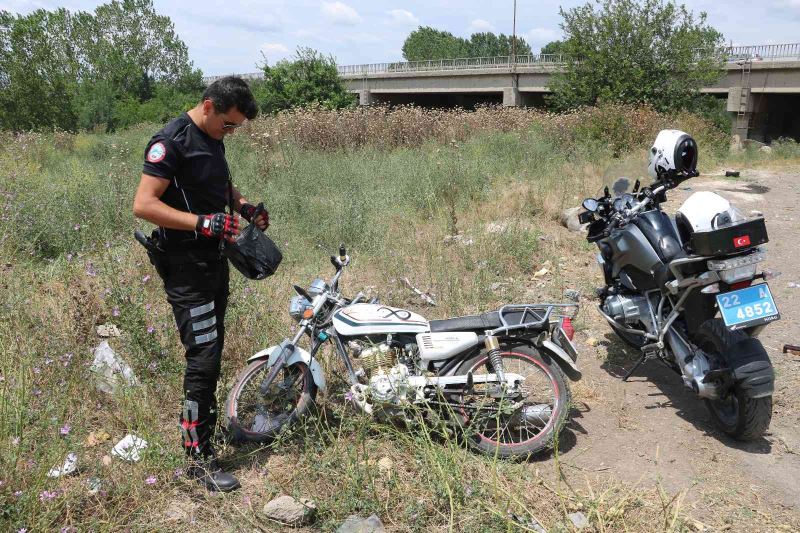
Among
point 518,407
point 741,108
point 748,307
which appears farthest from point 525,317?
point 741,108

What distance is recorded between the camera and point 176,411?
3760 millimetres

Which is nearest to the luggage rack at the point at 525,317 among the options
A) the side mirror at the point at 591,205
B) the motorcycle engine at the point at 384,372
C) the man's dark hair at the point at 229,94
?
the motorcycle engine at the point at 384,372

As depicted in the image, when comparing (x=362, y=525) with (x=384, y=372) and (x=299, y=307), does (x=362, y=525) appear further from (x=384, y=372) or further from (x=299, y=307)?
(x=299, y=307)

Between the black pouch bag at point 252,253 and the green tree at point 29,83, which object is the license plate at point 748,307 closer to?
the black pouch bag at point 252,253

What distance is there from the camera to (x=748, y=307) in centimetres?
331

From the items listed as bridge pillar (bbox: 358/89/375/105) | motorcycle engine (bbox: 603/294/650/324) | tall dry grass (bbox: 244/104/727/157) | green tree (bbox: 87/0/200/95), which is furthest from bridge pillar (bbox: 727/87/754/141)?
green tree (bbox: 87/0/200/95)

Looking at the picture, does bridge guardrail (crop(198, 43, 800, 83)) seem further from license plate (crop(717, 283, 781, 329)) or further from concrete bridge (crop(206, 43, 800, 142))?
license plate (crop(717, 283, 781, 329))

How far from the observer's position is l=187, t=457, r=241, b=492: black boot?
119 inches

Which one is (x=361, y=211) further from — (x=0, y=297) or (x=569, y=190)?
(x=0, y=297)

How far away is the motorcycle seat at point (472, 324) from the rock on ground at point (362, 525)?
1121mm

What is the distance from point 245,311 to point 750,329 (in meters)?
3.33

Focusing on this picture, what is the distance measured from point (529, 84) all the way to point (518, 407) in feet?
Result: 133

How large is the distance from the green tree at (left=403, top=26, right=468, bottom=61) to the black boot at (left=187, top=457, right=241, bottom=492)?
94.6 meters

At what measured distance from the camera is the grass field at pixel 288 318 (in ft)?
9.28
